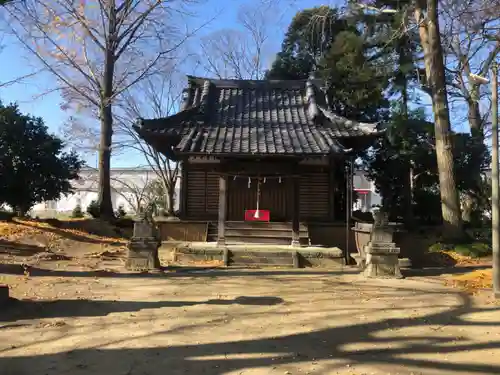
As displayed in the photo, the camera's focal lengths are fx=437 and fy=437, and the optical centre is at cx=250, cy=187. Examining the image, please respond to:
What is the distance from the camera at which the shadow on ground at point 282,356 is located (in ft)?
14.2

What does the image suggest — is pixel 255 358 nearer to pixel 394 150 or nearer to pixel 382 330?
pixel 382 330

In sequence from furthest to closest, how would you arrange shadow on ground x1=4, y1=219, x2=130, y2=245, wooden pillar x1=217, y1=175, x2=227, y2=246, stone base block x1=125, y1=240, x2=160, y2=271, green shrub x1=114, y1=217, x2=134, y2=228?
green shrub x1=114, y1=217, x2=134, y2=228
shadow on ground x1=4, y1=219, x2=130, y2=245
wooden pillar x1=217, y1=175, x2=227, y2=246
stone base block x1=125, y1=240, x2=160, y2=271

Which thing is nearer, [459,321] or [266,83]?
[459,321]

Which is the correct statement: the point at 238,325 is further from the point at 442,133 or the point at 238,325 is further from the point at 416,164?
the point at 416,164

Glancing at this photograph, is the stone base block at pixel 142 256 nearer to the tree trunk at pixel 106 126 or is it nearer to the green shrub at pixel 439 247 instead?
the tree trunk at pixel 106 126

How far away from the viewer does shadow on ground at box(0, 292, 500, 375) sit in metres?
4.33

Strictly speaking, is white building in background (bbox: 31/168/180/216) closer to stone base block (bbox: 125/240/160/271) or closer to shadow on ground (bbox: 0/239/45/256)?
shadow on ground (bbox: 0/239/45/256)

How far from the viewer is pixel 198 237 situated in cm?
1507

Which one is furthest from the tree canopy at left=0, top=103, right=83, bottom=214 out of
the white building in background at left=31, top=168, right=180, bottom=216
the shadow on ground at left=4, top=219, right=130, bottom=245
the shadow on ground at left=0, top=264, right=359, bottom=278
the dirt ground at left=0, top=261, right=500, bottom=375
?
the white building in background at left=31, top=168, right=180, bottom=216

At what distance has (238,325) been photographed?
5883 millimetres

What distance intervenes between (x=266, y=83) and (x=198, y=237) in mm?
7626

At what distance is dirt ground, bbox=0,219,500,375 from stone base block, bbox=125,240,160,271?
2.12 feet

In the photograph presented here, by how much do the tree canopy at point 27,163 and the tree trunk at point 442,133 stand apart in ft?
46.4

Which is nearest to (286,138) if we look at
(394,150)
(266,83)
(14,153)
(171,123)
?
(171,123)
